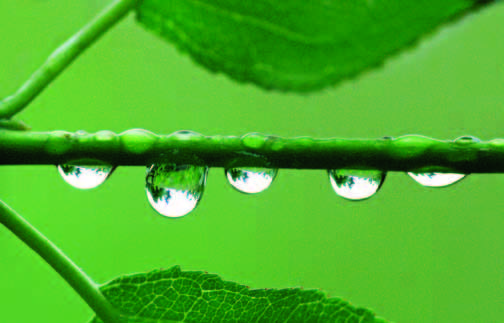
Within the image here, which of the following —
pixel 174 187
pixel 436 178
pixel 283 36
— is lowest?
pixel 174 187

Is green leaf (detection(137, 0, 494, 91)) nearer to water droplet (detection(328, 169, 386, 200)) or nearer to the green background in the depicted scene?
water droplet (detection(328, 169, 386, 200))

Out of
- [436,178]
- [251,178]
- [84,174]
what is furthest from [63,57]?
[436,178]

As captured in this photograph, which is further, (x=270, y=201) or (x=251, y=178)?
(x=270, y=201)

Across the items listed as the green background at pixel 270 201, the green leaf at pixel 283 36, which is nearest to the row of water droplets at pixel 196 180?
the green leaf at pixel 283 36

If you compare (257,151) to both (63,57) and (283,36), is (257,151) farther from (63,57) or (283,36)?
(283,36)

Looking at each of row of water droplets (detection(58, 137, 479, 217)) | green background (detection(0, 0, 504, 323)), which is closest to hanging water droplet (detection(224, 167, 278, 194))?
row of water droplets (detection(58, 137, 479, 217))

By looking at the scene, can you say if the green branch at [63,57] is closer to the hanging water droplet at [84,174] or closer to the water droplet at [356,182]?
the hanging water droplet at [84,174]
